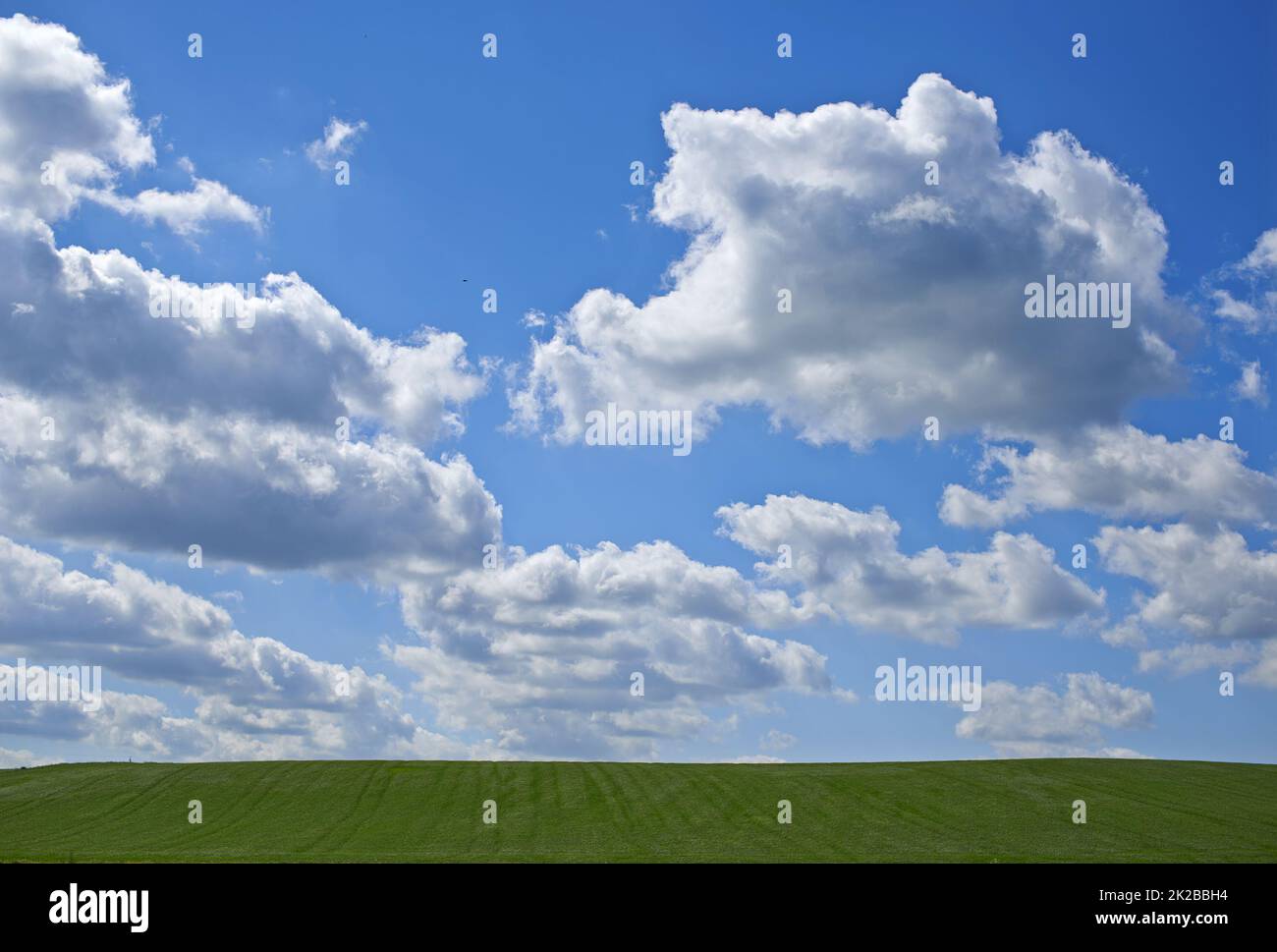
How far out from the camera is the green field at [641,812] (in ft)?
216

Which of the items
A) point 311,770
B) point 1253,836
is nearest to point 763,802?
point 1253,836

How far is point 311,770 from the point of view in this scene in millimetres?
100188

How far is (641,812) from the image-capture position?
8119 cm

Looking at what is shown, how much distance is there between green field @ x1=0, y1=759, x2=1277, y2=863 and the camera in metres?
65.7
